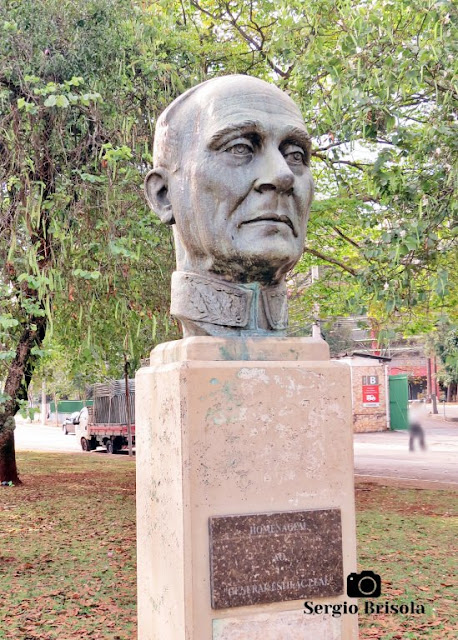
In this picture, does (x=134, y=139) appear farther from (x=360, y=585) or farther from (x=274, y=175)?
(x=360, y=585)

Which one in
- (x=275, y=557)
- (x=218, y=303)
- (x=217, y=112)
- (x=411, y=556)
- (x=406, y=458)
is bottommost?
(x=406, y=458)

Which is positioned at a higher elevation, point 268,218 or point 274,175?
point 274,175

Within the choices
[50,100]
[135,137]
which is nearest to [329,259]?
[135,137]

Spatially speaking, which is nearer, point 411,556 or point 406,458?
point 411,556

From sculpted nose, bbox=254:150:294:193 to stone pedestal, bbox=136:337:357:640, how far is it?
81 centimetres

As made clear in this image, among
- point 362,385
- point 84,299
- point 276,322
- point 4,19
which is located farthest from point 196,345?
point 362,385

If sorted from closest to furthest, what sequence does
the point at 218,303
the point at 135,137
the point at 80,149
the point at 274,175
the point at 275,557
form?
the point at 275,557 → the point at 274,175 → the point at 218,303 → the point at 80,149 → the point at 135,137

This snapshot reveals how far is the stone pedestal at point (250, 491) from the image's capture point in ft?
11.3

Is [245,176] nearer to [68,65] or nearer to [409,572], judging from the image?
[409,572]

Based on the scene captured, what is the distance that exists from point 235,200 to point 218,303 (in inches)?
22.2

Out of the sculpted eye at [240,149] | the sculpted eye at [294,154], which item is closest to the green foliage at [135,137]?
the sculpted eye at [294,154]

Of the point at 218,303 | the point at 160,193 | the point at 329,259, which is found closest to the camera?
the point at 218,303

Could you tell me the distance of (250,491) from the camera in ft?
11.7

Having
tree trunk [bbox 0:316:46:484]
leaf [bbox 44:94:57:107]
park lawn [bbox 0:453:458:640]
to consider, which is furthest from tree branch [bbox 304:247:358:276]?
leaf [bbox 44:94:57:107]
